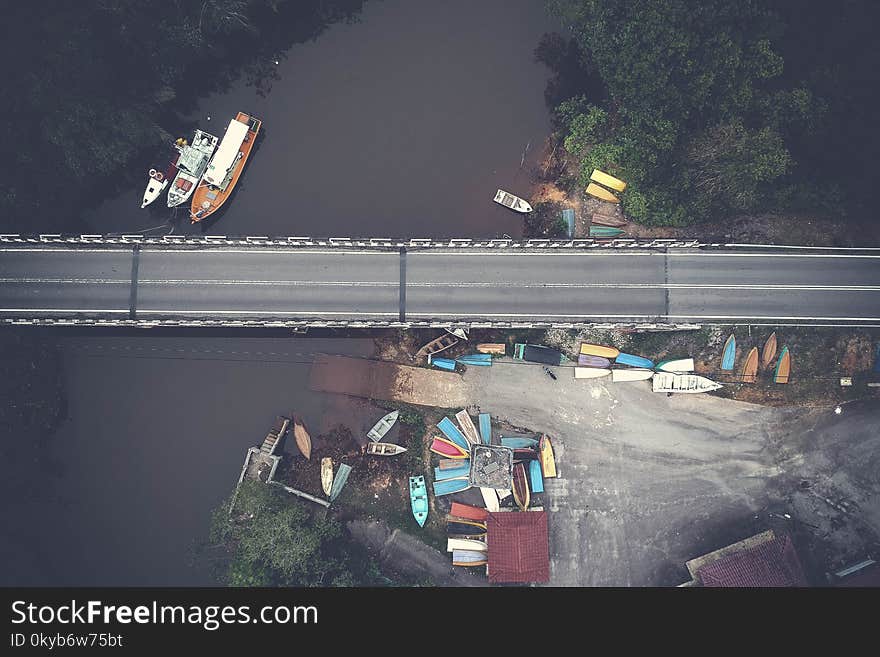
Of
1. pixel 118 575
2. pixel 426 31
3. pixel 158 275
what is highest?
pixel 426 31

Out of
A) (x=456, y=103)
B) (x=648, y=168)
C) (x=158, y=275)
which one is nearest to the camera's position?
(x=158, y=275)

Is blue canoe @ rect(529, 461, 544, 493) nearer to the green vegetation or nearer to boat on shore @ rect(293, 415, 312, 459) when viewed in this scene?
the green vegetation

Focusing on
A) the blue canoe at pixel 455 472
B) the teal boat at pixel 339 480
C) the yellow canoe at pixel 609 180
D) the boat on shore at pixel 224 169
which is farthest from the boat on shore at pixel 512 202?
Answer: the teal boat at pixel 339 480

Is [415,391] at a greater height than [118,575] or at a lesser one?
greater

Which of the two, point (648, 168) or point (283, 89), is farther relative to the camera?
point (283, 89)

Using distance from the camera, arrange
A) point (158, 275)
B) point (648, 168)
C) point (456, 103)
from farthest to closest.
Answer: point (456, 103), point (648, 168), point (158, 275)

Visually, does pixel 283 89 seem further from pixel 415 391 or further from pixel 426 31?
pixel 415 391

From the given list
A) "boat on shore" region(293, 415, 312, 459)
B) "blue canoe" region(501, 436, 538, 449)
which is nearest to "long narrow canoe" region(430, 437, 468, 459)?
"blue canoe" region(501, 436, 538, 449)

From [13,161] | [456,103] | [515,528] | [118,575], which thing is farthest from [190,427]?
[456,103]

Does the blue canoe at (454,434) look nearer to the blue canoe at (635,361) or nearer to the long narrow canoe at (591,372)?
the long narrow canoe at (591,372)
